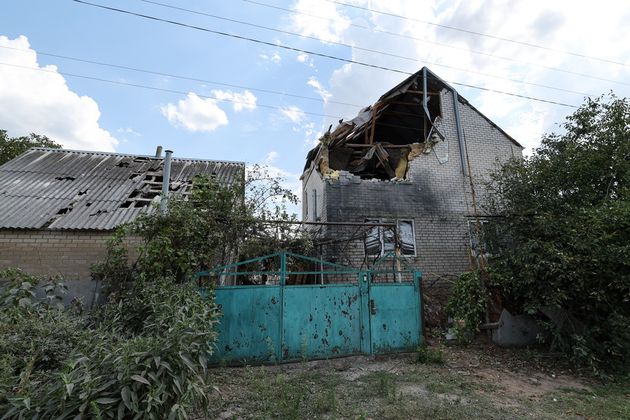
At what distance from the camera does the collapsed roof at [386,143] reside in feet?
33.0

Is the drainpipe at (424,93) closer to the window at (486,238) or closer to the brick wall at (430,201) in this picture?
the brick wall at (430,201)

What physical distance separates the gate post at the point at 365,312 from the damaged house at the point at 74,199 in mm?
3245

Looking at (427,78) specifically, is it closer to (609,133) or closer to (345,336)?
(609,133)

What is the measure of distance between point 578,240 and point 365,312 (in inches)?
154

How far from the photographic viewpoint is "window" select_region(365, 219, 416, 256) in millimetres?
8742

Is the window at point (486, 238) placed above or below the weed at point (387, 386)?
above

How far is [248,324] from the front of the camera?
5.59 meters

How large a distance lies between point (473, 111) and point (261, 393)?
34.2ft

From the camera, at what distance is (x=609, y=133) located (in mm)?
7910

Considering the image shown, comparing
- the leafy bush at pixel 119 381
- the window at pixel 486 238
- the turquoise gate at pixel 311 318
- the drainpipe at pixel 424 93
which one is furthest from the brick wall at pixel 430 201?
the leafy bush at pixel 119 381

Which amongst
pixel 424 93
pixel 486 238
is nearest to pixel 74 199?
pixel 486 238

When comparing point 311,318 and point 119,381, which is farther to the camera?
point 311,318

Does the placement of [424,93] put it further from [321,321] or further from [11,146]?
[11,146]

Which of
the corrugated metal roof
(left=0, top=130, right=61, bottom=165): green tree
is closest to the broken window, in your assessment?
the corrugated metal roof
